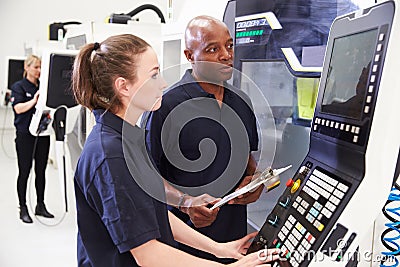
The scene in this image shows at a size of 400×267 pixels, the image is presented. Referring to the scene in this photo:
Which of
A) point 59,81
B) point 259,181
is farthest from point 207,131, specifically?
point 59,81

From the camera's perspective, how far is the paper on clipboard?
100cm

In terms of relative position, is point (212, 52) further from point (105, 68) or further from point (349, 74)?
point (349, 74)

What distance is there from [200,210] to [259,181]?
26 centimetres

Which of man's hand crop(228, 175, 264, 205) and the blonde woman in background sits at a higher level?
man's hand crop(228, 175, 264, 205)

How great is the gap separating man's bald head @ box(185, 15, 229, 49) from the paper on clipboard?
1.36 feet

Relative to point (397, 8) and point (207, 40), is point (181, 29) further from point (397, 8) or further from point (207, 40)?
point (397, 8)

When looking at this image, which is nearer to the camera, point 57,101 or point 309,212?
point 309,212

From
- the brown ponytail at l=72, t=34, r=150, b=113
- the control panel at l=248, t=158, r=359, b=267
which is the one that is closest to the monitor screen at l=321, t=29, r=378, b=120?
the control panel at l=248, t=158, r=359, b=267

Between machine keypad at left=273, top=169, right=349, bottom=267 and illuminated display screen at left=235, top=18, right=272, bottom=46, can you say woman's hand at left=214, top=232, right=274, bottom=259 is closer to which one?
machine keypad at left=273, top=169, right=349, bottom=267

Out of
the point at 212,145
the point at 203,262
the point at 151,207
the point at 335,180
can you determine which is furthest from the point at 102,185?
the point at 335,180

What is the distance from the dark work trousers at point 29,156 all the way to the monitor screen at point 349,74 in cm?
290

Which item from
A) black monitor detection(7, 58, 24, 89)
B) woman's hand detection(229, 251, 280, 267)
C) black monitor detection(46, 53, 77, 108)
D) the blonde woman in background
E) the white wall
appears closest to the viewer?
woman's hand detection(229, 251, 280, 267)

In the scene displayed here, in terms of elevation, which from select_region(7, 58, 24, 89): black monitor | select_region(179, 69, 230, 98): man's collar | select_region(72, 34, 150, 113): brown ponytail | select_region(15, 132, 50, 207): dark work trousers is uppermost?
select_region(72, 34, 150, 113): brown ponytail

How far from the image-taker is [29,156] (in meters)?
3.41
